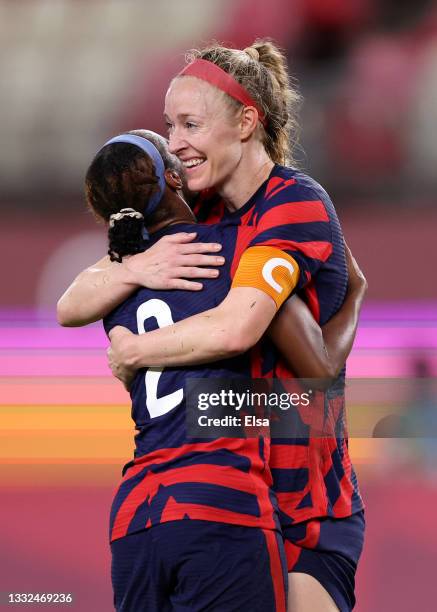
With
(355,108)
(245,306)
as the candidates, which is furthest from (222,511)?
(355,108)

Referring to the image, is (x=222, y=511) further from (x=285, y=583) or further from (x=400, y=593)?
(x=400, y=593)

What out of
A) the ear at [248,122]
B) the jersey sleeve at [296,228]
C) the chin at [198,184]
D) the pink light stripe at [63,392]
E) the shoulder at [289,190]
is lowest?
the pink light stripe at [63,392]

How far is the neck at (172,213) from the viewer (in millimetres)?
2076

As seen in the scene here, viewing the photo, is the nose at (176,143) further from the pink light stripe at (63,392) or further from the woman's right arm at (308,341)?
the pink light stripe at (63,392)

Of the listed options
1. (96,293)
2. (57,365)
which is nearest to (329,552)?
(96,293)

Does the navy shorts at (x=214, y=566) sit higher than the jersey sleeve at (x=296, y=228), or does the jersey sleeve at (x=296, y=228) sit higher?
the jersey sleeve at (x=296, y=228)

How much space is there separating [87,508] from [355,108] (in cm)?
518

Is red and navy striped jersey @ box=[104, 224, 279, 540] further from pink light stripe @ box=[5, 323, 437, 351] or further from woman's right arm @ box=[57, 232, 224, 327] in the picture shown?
pink light stripe @ box=[5, 323, 437, 351]

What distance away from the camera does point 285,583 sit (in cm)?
187

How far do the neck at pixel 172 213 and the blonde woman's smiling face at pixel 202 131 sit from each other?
0.05 metres

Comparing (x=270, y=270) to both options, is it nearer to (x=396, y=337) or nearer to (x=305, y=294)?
(x=305, y=294)

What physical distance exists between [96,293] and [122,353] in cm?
15

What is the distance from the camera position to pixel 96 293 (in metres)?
2.09

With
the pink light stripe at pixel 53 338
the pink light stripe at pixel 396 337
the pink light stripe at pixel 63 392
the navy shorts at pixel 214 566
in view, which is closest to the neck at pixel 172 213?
the navy shorts at pixel 214 566
